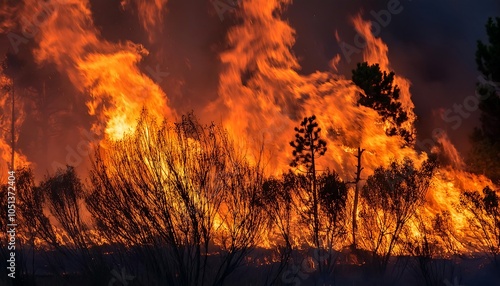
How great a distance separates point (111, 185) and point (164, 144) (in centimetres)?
223

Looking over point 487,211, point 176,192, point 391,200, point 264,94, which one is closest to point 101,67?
point 264,94

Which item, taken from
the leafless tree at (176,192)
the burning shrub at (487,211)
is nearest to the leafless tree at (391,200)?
the burning shrub at (487,211)

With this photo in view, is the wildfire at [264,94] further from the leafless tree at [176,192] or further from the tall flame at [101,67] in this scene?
the leafless tree at [176,192]

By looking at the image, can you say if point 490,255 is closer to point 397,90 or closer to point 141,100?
point 397,90

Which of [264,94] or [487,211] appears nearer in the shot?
[487,211]

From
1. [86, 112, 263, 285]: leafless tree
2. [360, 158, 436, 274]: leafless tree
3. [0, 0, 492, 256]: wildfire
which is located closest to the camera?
[86, 112, 263, 285]: leafless tree

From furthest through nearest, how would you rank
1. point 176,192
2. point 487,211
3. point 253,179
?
point 487,211 → point 253,179 → point 176,192

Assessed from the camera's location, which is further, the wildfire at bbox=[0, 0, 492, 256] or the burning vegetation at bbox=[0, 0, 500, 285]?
the wildfire at bbox=[0, 0, 492, 256]

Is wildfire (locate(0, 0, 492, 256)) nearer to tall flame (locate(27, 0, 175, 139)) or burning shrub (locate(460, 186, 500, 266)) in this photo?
tall flame (locate(27, 0, 175, 139))

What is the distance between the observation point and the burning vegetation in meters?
19.3

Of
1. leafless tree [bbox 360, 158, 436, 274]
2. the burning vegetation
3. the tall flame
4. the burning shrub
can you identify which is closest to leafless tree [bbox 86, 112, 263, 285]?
the burning vegetation

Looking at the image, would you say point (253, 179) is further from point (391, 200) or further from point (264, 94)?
point (264, 94)

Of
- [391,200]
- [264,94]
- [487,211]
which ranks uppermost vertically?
[264,94]

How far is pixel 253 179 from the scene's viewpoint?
67.2 ft
